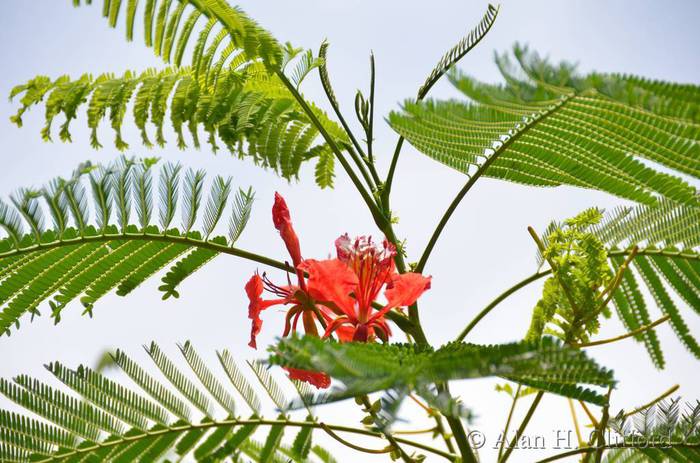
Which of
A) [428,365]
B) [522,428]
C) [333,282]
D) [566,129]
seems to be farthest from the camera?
[522,428]

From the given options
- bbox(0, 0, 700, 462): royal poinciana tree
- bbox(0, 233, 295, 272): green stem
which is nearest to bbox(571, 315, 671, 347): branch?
bbox(0, 0, 700, 462): royal poinciana tree

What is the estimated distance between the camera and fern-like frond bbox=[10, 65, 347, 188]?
8.51 feet

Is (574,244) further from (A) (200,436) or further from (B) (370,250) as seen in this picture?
(A) (200,436)

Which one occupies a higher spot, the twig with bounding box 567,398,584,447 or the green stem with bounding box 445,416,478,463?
the twig with bounding box 567,398,584,447

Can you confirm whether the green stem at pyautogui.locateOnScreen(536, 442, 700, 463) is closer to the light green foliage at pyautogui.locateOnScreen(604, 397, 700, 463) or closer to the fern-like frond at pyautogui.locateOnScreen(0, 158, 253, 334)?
the light green foliage at pyautogui.locateOnScreen(604, 397, 700, 463)

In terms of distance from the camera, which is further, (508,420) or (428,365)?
(508,420)

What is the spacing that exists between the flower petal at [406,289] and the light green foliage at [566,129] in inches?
14.2

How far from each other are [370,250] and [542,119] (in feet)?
1.82

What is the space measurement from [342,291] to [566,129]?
703mm

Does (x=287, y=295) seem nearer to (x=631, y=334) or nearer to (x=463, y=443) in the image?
(x=463, y=443)

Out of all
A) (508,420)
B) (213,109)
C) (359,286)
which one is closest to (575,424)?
(508,420)

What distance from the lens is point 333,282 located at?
178 centimetres

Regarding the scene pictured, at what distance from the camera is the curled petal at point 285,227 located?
6.39 feet

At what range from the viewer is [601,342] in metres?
1.99
